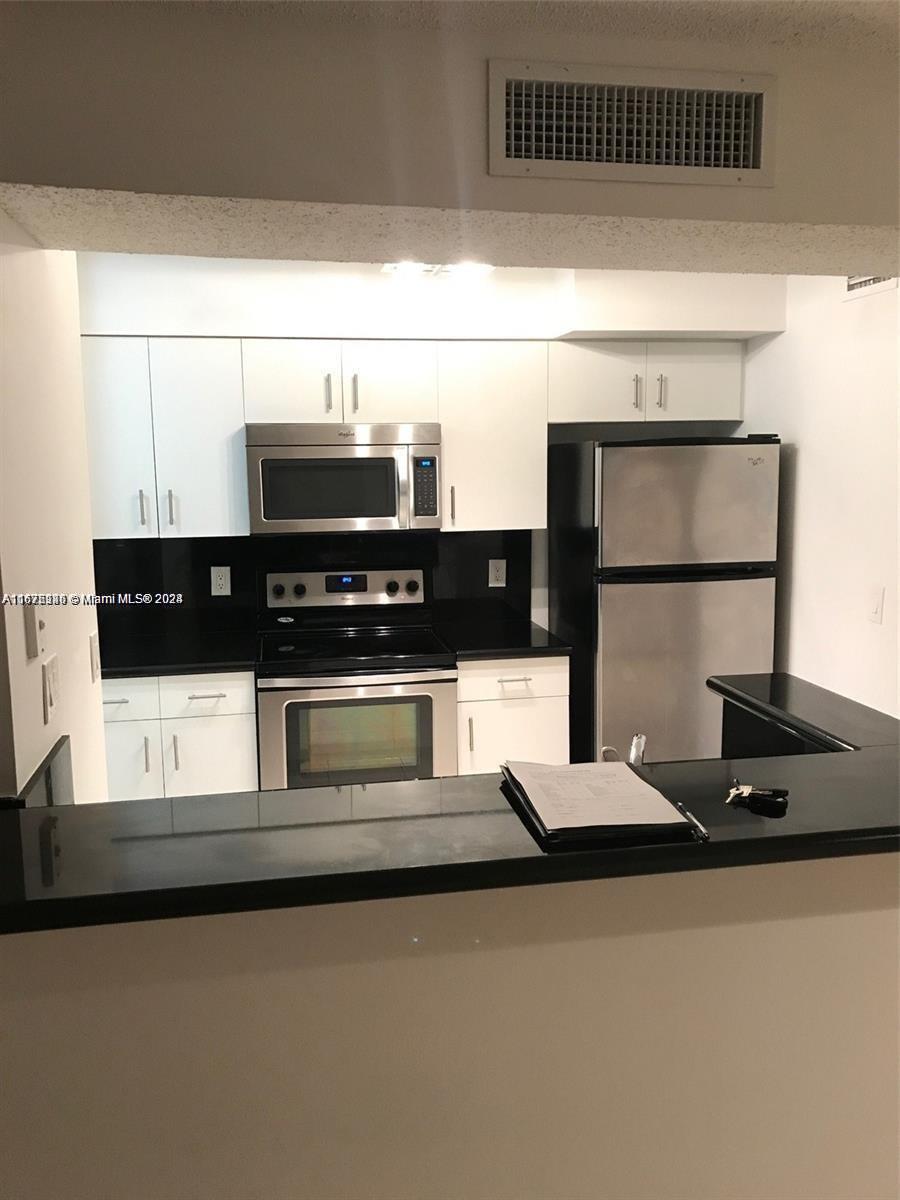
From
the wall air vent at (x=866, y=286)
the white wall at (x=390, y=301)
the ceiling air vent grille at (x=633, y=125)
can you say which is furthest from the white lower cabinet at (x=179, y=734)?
the wall air vent at (x=866, y=286)

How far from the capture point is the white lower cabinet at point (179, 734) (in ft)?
9.89

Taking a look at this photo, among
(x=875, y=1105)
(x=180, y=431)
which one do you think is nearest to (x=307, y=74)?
(x=875, y=1105)

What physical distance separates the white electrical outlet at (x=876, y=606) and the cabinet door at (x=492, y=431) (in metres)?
1.25

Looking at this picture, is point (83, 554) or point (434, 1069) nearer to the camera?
point (434, 1069)

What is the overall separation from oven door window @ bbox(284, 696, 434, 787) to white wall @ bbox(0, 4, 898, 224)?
80.1 inches

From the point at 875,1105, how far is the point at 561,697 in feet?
6.56

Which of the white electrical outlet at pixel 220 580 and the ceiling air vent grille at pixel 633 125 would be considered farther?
the white electrical outlet at pixel 220 580

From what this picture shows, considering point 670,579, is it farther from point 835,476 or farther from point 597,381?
point 597,381

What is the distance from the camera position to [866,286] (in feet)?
9.11

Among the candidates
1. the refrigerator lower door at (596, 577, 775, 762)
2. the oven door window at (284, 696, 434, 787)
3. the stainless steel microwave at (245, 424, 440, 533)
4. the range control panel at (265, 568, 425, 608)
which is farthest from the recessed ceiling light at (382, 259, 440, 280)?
the oven door window at (284, 696, 434, 787)

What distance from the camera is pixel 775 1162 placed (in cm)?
135

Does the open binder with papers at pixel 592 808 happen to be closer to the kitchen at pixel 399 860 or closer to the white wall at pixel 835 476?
the kitchen at pixel 399 860

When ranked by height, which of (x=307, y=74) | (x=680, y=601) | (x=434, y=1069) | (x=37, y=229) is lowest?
(x=434, y=1069)

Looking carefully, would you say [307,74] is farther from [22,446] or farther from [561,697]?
[561,697]
